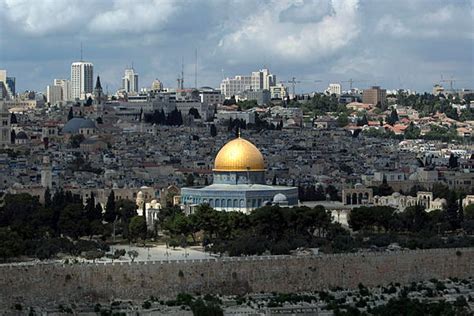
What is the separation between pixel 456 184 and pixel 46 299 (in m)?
35.6

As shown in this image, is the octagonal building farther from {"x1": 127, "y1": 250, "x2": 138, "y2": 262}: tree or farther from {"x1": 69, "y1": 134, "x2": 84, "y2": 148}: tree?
{"x1": 69, "y1": 134, "x2": 84, "y2": 148}: tree

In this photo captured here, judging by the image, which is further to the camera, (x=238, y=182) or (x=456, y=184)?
(x=456, y=184)

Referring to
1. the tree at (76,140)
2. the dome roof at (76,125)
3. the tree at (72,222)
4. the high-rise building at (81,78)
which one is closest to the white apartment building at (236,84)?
the high-rise building at (81,78)

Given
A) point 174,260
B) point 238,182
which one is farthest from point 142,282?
point 238,182

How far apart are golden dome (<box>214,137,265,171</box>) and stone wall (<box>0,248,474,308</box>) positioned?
11.7 meters

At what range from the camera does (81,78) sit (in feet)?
573

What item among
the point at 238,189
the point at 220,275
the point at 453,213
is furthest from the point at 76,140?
the point at 220,275

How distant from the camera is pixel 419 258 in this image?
1821 inches

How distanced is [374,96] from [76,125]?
5654cm

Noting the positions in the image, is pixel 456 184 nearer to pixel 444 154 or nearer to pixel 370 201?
pixel 370 201

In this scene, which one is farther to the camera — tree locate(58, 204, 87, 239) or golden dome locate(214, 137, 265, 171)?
golden dome locate(214, 137, 265, 171)

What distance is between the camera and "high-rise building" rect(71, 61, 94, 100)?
572 feet

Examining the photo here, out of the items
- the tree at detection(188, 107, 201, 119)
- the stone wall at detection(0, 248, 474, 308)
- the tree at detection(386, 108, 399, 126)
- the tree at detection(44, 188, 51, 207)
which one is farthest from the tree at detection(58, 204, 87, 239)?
the tree at detection(386, 108, 399, 126)

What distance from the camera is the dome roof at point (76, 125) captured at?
102000 millimetres
